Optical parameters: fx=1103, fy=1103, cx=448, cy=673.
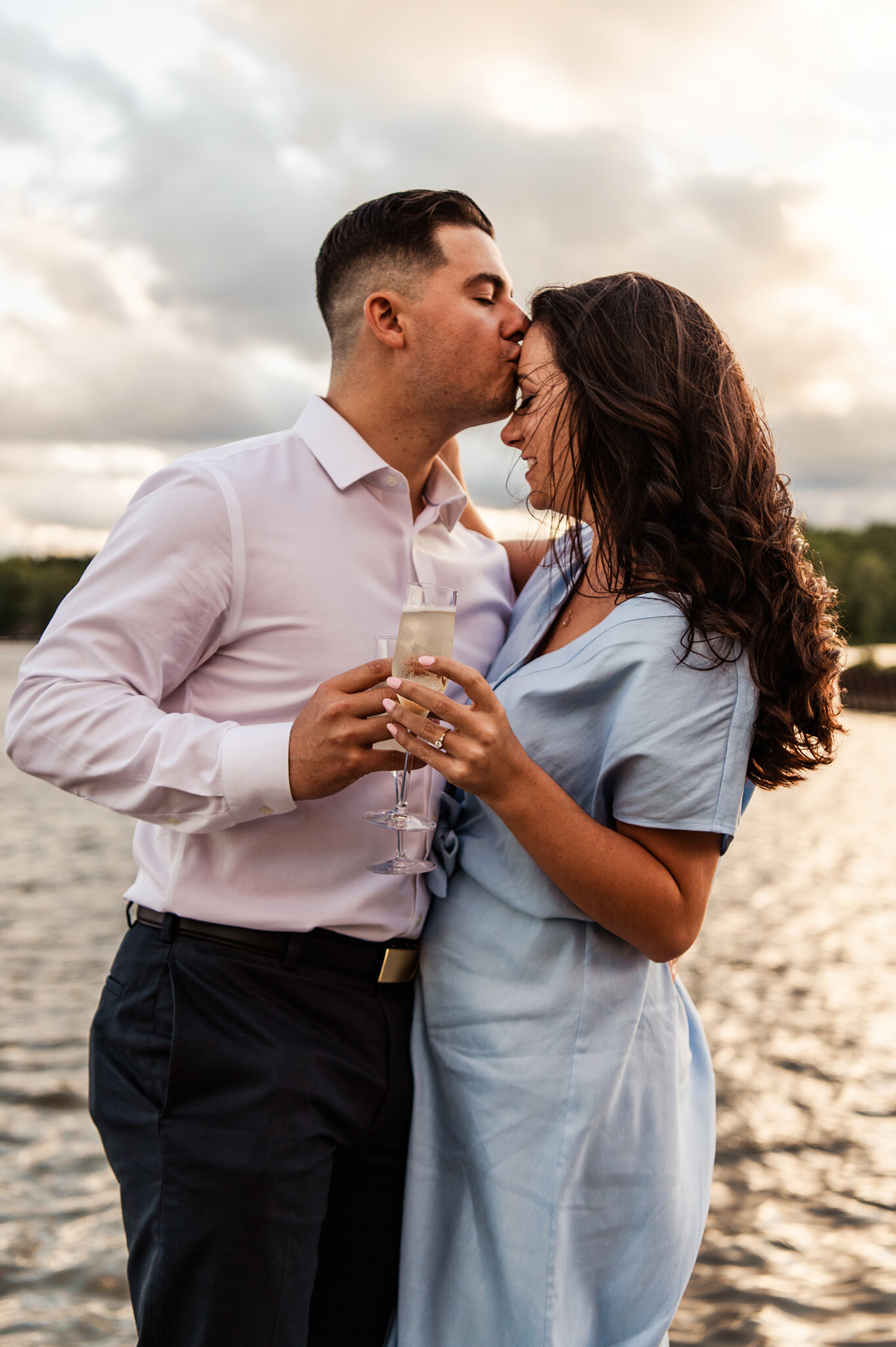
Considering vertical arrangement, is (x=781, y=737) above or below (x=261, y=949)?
above

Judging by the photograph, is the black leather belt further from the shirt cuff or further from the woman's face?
the woman's face

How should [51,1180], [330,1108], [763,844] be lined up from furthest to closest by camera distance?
1. [763,844]
2. [51,1180]
3. [330,1108]

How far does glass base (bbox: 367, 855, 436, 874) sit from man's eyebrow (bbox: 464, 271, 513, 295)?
5.74 feet

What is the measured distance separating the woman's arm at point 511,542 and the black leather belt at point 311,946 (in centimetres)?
142

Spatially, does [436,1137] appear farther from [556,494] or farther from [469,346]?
[469,346]

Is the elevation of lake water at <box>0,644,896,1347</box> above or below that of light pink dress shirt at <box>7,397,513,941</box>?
below

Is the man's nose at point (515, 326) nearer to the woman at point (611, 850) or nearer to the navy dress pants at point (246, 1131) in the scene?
the woman at point (611, 850)

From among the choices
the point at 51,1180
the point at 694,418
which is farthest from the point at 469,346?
the point at 51,1180

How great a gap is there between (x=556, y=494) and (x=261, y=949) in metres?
1.40

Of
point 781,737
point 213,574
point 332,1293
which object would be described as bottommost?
point 332,1293

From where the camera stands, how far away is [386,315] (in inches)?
129

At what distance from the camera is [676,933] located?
2.49 meters

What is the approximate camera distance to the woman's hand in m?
2.20

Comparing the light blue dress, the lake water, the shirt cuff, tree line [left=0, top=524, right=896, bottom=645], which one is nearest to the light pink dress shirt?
the shirt cuff
